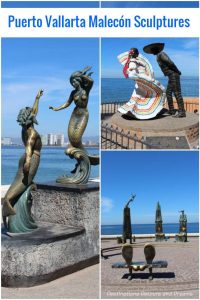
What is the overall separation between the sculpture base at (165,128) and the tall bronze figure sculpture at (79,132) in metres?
0.62

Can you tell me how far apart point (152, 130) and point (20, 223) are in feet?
9.19

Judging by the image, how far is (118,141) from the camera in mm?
6664

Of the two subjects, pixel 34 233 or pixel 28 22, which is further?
pixel 34 233

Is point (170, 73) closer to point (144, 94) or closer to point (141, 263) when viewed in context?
point (144, 94)

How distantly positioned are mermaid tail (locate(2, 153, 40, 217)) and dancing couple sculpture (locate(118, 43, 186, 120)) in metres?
1.95

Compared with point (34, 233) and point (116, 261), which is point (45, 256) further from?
point (116, 261)

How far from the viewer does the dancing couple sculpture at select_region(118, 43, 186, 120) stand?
6.81 m

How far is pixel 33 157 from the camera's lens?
6816 millimetres

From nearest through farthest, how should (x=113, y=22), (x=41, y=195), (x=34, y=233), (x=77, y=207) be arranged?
(x=113, y=22) → (x=34, y=233) → (x=77, y=207) → (x=41, y=195)

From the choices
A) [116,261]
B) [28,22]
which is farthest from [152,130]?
[28,22]

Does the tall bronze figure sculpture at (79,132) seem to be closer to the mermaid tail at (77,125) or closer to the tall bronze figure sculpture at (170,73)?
the mermaid tail at (77,125)

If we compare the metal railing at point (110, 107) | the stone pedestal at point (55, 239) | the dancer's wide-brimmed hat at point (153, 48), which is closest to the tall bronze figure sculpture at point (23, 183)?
the stone pedestal at point (55, 239)

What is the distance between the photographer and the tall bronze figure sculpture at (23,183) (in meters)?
6.67

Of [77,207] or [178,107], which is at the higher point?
[178,107]
